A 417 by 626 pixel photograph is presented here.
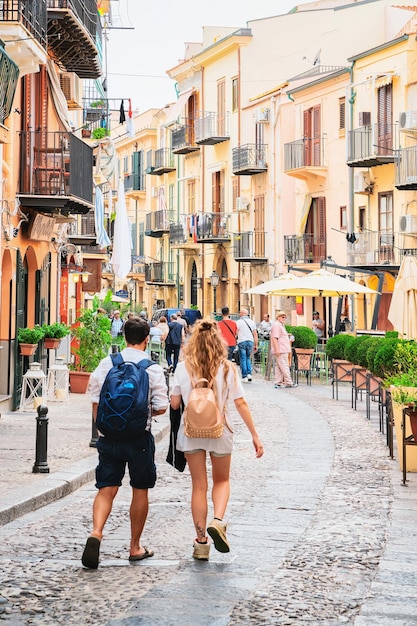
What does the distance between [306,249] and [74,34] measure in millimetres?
24078

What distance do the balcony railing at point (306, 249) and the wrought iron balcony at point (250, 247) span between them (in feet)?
13.0

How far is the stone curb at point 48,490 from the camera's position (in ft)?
33.2

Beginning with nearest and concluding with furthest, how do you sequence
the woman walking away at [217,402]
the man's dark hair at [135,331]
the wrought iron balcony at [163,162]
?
the man's dark hair at [135,331]
the woman walking away at [217,402]
the wrought iron balcony at [163,162]

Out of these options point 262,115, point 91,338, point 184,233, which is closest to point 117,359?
point 91,338

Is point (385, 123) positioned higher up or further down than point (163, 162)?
further down

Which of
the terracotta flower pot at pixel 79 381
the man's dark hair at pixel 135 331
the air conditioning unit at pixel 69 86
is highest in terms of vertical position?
the air conditioning unit at pixel 69 86

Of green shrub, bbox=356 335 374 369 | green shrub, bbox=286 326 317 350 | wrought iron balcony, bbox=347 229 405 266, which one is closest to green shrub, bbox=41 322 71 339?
green shrub, bbox=356 335 374 369

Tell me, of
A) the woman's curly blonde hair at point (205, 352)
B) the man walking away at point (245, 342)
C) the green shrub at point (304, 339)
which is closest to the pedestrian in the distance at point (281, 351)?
the man walking away at point (245, 342)

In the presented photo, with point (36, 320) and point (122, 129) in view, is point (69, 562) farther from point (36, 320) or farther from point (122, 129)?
point (122, 129)

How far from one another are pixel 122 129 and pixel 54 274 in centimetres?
5484

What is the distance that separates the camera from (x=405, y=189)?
127ft

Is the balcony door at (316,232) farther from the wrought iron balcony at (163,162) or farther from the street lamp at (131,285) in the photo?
the street lamp at (131,285)

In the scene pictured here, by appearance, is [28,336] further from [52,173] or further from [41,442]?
[41,442]

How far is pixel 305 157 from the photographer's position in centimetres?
4575
